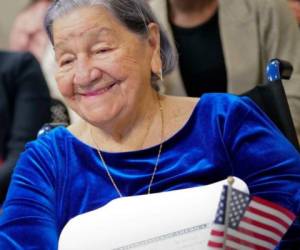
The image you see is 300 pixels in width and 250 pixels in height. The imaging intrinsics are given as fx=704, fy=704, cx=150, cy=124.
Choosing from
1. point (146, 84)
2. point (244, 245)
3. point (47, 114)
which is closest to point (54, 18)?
point (146, 84)

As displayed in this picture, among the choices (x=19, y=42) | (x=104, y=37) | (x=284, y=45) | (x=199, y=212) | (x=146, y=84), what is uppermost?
(x=104, y=37)

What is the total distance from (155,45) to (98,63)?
193 millimetres

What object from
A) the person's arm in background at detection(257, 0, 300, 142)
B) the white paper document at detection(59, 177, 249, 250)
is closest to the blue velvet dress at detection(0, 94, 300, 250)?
the white paper document at detection(59, 177, 249, 250)

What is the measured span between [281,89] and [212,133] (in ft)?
1.07

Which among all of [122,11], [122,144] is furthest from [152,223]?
[122,11]

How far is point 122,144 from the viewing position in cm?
175

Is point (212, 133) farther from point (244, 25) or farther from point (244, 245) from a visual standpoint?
point (244, 25)

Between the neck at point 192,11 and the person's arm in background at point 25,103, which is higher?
the neck at point 192,11

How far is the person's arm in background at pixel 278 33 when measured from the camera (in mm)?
2549

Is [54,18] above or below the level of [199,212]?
above

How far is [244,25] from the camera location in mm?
2604

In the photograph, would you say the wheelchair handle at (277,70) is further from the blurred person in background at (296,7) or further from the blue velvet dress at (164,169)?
the blurred person in background at (296,7)

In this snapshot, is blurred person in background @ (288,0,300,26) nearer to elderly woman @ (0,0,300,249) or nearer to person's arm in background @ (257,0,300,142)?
person's arm in background @ (257,0,300,142)

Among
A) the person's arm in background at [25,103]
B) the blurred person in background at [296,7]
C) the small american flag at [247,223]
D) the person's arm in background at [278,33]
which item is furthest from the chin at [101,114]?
the blurred person in background at [296,7]
